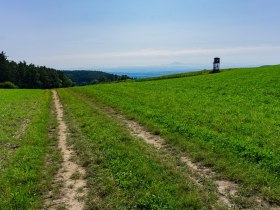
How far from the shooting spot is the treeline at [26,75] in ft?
449

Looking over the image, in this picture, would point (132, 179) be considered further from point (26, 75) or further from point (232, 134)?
point (26, 75)

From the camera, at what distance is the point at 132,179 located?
956 cm

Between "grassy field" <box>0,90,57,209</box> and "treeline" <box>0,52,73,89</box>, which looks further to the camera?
"treeline" <box>0,52,73,89</box>

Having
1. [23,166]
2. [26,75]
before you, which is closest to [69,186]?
[23,166]

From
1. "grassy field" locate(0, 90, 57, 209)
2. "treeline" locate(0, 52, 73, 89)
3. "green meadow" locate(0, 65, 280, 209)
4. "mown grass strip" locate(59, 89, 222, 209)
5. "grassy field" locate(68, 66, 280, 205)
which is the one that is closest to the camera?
"mown grass strip" locate(59, 89, 222, 209)

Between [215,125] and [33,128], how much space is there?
1124cm

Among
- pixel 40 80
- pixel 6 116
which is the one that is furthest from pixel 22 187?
pixel 40 80

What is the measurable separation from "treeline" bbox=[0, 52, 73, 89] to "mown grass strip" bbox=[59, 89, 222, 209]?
12967cm

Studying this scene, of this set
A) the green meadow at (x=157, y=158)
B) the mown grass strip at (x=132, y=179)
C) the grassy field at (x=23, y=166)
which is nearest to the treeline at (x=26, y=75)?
the grassy field at (x=23, y=166)

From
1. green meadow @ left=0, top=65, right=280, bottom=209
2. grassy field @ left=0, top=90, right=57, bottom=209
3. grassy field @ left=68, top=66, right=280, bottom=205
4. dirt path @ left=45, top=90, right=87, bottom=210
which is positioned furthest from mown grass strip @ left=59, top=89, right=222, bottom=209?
grassy field @ left=0, top=90, right=57, bottom=209

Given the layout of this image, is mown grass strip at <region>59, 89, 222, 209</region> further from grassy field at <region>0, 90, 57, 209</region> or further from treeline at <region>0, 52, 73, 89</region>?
treeline at <region>0, 52, 73, 89</region>

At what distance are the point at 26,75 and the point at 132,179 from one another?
14864 centimetres

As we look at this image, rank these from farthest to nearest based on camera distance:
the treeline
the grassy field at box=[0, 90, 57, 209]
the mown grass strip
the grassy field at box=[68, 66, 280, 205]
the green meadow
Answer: the treeline
the grassy field at box=[68, 66, 280, 205]
the grassy field at box=[0, 90, 57, 209]
the green meadow
the mown grass strip

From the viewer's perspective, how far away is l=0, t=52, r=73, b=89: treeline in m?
137
